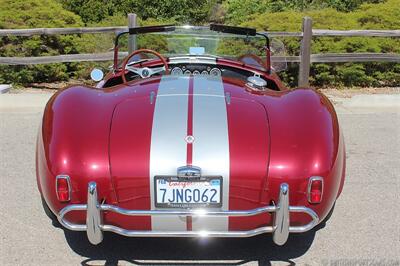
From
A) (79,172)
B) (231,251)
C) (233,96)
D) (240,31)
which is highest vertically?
(240,31)

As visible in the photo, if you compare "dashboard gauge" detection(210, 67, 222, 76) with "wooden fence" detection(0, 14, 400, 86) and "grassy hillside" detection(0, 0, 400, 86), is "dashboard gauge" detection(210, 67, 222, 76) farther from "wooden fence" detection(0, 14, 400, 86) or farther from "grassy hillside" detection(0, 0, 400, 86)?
"grassy hillside" detection(0, 0, 400, 86)

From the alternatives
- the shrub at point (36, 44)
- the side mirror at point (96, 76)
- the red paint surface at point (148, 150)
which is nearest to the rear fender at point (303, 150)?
the red paint surface at point (148, 150)

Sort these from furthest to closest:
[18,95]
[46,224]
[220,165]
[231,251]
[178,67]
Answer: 1. [18,95]
2. [178,67]
3. [46,224]
4. [231,251]
5. [220,165]

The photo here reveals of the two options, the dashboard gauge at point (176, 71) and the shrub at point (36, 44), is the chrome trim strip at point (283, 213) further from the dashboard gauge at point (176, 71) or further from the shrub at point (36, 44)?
the shrub at point (36, 44)

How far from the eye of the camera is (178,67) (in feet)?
15.7

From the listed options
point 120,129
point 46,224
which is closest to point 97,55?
point 46,224

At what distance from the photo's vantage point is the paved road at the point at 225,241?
12.1 ft

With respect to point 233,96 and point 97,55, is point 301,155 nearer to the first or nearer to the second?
point 233,96

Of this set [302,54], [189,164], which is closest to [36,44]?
[302,54]

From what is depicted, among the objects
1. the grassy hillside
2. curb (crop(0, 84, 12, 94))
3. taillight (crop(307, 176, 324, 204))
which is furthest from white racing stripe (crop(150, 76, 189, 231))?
the grassy hillside

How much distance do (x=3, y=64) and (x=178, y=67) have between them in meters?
5.20

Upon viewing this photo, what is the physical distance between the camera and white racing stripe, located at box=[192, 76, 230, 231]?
3.23 m

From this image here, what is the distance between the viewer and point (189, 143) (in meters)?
3.33

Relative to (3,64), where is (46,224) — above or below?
below
